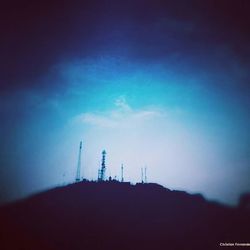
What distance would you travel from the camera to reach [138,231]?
38250 mm

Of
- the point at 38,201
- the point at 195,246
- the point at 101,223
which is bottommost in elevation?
the point at 195,246

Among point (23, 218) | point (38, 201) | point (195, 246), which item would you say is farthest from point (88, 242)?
point (38, 201)

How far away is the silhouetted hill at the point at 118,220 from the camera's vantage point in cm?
3488

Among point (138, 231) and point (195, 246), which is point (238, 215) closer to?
point (195, 246)

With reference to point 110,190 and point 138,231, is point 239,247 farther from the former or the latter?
point 110,190

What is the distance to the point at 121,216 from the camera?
4253cm

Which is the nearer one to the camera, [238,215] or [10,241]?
[10,241]

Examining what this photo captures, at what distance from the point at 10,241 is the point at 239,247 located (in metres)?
27.1

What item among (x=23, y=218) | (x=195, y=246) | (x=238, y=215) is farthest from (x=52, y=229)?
(x=238, y=215)

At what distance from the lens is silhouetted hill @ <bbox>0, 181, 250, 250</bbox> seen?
34875 millimetres

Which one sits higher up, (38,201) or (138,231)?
(38,201)

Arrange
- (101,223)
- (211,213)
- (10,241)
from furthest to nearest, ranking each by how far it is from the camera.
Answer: (211,213) → (101,223) → (10,241)

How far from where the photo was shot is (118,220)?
135ft

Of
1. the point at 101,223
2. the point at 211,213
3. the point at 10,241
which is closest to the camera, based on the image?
the point at 10,241
